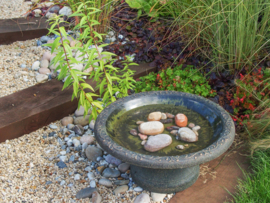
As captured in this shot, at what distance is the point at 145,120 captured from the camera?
2203mm

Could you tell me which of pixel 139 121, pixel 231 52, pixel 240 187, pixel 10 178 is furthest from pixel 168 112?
pixel 10 178

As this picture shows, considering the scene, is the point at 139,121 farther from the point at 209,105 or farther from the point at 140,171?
the point at 209,105

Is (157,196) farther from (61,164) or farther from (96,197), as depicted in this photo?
(61,164)

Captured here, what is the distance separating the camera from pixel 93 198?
80.7 inches

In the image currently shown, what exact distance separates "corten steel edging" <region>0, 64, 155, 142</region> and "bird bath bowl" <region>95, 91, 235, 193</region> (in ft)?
2.88

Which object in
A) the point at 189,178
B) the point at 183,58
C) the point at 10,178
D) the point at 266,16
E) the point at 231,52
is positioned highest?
the point at 266,16

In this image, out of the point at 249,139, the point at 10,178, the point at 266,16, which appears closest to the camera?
the point at 10,178

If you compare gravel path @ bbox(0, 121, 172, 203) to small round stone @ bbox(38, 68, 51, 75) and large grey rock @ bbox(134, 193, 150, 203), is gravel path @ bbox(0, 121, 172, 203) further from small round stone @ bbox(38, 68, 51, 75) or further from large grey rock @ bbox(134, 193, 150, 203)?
small round stone @ bbox(38, 68, 51, 75)

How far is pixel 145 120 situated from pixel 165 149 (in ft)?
1.18

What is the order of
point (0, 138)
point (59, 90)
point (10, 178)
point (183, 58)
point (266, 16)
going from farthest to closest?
point (183, 58)
point (59, 90)
point (266, 16)
point (0, 138)
point (10, 178)

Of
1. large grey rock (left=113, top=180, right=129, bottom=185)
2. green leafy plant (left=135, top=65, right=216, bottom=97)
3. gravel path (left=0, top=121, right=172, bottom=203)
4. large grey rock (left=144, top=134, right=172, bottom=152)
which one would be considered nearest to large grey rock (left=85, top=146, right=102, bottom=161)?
gravel path (left=0, top=121, right=172, bottom=203)

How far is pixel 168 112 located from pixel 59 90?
1385mm

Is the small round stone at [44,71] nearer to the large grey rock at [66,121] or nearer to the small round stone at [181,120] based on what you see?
the large grey rock at [66,121]

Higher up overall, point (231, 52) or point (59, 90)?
point (231, 52)
